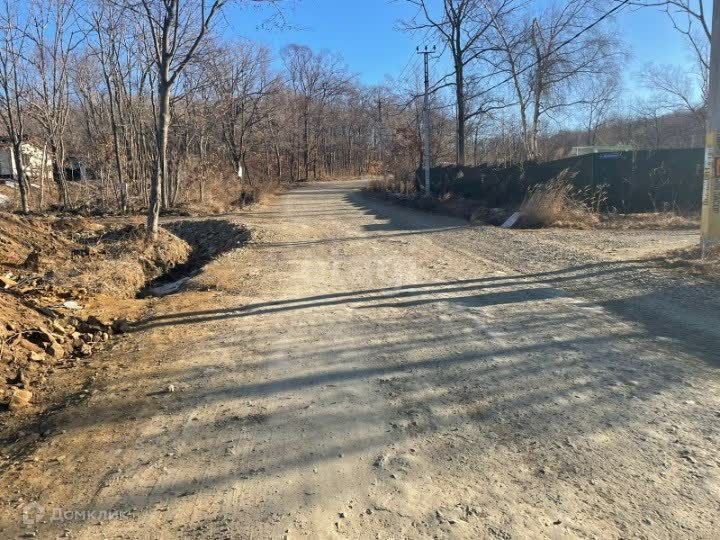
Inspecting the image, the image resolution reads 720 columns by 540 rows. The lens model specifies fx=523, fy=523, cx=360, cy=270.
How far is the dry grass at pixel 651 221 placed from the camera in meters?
14.6

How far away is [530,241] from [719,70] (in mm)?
5014

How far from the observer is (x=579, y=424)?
363cm

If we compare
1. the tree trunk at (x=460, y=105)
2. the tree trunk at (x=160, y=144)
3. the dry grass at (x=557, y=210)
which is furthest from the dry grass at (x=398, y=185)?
the tree trunk at (x=160, y=144)

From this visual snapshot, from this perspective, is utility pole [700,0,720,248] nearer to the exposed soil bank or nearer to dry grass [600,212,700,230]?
dry grass [600,212,700,230]

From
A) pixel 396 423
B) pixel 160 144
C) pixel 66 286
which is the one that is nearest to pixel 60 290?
pixel 66 286

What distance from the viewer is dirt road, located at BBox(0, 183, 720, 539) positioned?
276cm

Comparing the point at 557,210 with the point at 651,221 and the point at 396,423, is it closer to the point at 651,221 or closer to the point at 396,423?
the point at 651,221

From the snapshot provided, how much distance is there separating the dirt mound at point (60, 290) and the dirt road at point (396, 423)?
1.76 feet

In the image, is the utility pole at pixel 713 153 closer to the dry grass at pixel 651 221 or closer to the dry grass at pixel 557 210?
the dry grass at pixel 651 221

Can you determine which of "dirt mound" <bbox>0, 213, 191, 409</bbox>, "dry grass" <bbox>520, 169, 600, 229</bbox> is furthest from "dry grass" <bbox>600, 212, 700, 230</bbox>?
"dirt mound" <bbox>0, 213, 191, 409</bbox>

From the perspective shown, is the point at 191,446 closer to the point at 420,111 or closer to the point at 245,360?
the point at 245,360

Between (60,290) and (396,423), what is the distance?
5.71 metres

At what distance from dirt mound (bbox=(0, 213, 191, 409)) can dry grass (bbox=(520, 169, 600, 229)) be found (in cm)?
986

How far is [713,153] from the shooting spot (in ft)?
28.5
